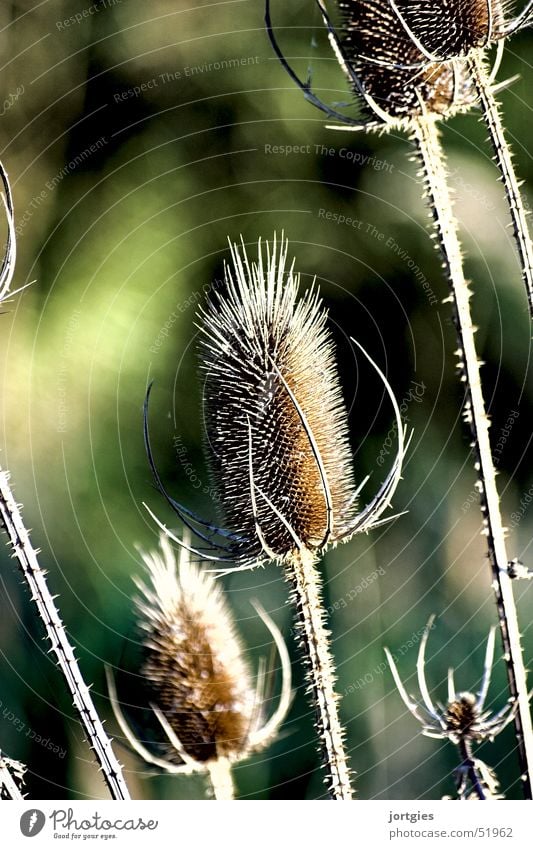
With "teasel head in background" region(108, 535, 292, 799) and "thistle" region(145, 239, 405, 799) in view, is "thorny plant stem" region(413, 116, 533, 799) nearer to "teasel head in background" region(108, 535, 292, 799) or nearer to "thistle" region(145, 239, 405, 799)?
"thistle" region(145, 239, 405, 799)

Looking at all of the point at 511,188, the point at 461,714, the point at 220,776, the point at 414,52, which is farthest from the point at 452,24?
the point at 220,776

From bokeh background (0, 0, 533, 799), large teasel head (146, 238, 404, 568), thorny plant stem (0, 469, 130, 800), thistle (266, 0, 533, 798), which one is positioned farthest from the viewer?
bokeh background (0, 0, 533, 799)

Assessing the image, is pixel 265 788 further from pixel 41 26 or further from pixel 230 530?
pixel 41 26

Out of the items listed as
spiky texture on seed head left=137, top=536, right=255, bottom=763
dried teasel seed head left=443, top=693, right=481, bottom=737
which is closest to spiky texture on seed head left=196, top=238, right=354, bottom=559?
spiky texture on seed head left=137, top=536, right=255, bottom=763

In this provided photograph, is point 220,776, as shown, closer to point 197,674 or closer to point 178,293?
point 197,674

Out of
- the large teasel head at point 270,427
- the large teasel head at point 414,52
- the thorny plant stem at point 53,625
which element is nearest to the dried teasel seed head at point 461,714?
the large teasel head at point 270,427
